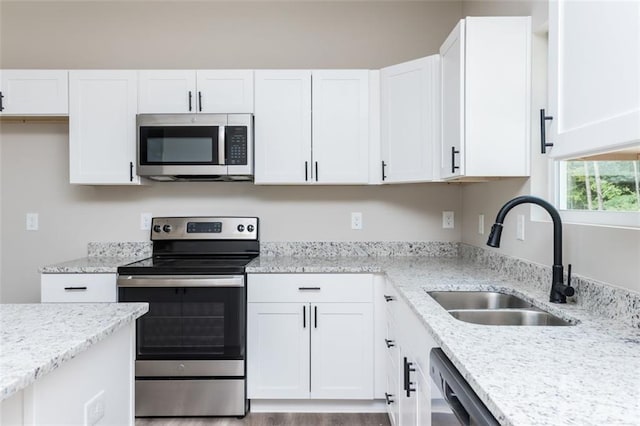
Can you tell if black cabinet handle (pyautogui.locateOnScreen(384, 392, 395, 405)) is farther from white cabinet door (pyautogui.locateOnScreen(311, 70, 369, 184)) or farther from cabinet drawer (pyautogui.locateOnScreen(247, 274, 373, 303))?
white cabinet door (pyautogui.locateOnScreen(311, 70, 369, 184))

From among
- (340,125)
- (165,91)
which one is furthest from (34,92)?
(340,125)

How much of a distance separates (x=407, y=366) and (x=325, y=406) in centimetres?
107

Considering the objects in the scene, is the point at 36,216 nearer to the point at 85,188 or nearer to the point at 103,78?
the point at 85,188

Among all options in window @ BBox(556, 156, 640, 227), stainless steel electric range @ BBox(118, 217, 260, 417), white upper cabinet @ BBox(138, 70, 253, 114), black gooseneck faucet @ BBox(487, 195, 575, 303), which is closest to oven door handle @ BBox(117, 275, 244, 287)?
stainless steel electric range @ BBox(118, 217, 260, 417)

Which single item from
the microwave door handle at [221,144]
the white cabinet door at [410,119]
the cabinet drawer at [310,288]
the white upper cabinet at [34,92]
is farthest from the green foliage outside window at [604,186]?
the white upper cabinet at [34,92]

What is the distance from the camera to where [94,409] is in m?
1.14

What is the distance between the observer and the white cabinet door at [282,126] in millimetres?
2604

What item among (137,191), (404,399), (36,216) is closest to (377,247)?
(404,399)

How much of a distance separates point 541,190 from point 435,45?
149 cm

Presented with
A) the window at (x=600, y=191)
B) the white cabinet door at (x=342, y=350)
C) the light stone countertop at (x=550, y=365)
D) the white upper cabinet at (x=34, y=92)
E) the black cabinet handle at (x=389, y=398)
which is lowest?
the black cabinet handle at (x=389, y=398)

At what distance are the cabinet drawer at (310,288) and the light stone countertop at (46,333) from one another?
1.02 m

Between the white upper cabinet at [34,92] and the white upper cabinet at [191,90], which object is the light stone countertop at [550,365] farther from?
the white upper cabinet at [34,92]

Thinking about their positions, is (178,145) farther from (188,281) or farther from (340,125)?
(340,125)

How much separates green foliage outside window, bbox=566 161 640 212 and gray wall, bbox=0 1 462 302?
120 centimetres
